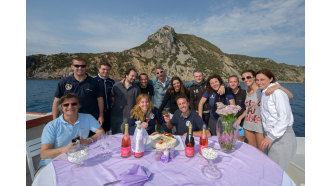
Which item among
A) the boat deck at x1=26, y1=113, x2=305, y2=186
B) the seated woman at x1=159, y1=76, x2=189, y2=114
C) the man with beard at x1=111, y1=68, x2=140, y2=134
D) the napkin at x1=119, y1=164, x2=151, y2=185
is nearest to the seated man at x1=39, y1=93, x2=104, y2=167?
the napkin at x1=119, y1=164, x2=151, y2=185

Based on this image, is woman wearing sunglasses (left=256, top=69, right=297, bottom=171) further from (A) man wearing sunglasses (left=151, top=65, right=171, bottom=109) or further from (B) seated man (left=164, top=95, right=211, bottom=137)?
(A) man wearing sunglasses (left=151, top=65, right=171, bottom=109)

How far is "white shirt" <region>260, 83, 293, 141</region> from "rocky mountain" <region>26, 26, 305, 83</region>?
65736 millimetres

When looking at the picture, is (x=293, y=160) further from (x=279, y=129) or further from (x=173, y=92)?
(x=173, y=92)

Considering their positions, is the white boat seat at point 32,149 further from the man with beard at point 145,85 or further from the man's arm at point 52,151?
the man with beard at point 145,85

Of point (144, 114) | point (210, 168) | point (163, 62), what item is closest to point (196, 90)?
point (144, 114)

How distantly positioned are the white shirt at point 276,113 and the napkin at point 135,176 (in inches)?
79.9

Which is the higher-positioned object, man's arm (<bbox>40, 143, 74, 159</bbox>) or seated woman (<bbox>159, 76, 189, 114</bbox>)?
seated woman (<bbox>159, 76, 189, 114</bbox>)

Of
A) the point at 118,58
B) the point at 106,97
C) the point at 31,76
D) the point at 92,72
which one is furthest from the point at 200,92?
the point at 31,76

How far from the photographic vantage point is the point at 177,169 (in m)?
1.48

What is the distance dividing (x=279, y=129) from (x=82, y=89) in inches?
153

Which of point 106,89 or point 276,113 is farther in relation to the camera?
point 106,89

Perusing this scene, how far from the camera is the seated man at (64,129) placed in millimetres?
1896

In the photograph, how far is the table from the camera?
1.32 meters

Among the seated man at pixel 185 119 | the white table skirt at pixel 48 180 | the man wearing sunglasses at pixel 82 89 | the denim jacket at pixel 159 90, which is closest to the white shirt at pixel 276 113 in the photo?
the white table skirt at pixel 48 180
